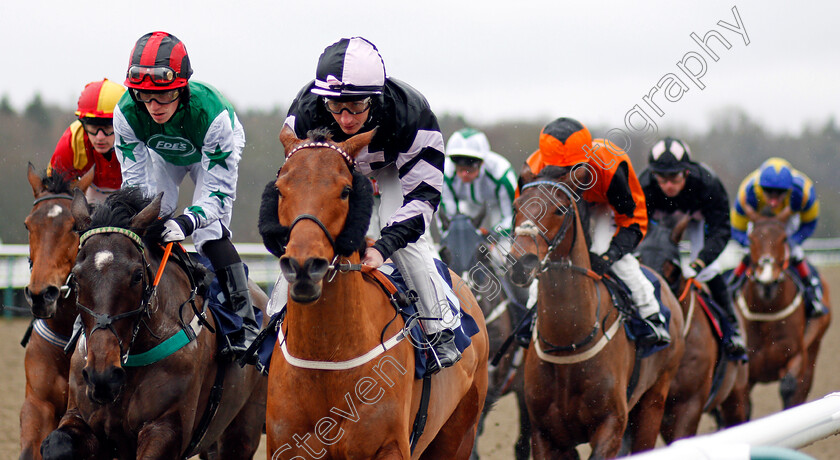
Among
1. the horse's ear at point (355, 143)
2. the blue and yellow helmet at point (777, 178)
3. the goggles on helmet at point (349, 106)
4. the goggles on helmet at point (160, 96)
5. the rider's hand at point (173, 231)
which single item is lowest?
the blue and yellow helmet at point (777, 178)

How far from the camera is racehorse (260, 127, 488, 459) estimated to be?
2.84 m

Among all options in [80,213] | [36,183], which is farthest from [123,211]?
[36,183]

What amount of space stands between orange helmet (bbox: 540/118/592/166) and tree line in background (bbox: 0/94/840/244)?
1117 centimetres

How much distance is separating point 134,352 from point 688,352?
13.4 feet

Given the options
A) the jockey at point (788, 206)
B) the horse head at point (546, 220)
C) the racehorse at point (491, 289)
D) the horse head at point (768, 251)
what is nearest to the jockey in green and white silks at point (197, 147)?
the horse head at point (546, 220)

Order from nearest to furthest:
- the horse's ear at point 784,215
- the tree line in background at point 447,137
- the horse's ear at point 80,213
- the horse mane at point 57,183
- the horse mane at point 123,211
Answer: the horse mane at point 123,211, the horse's ear at point 80,213, the horse mane at point 57,183, the horse's ear at point 784,215, the tree line in background at point 447,137

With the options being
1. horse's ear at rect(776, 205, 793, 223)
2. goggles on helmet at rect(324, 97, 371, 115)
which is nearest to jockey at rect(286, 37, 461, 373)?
goggles on helmet at rect(324, 97, 371, 115)

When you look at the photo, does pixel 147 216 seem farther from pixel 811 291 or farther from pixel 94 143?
pixel 811 291

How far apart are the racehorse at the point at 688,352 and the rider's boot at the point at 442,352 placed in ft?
9.87

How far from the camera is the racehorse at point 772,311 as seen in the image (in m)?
8.41

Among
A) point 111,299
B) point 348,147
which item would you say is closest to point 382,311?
point 348,147

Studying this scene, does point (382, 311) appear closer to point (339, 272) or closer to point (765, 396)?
point (339, 272)

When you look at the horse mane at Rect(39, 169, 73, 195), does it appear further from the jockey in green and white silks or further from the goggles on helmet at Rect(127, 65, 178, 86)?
the goggles on helmet at Rect(127, 65, 178, 86)

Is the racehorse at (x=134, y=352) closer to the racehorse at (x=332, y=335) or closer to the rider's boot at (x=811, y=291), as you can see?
the racehorse at (x=332, y=335)
